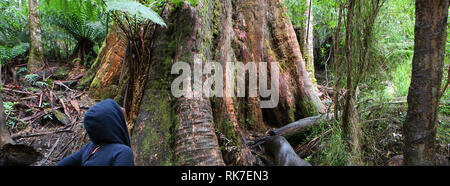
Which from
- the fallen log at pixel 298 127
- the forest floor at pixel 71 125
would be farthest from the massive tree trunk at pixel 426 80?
the fallen log at pixel 298 127

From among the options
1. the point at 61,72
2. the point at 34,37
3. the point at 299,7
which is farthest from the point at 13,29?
the point at 299,7

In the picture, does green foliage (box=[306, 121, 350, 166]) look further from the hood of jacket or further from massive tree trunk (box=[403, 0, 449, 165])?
the hood of jacket

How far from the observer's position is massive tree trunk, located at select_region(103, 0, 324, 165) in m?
2.35

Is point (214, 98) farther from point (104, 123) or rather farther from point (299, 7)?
point (299, 7)

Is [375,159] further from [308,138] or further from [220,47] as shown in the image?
[220,47]

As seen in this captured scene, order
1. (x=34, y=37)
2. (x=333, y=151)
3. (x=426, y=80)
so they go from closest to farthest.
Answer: (x=426, y=80) < (x=333, y=151) < (x=34, y=37)

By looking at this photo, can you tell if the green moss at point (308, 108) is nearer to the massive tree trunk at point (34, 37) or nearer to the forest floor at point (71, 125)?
the forest floor at point (71, 125)

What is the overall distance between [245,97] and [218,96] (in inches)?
39.6

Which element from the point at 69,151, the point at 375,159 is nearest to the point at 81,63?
the point at 69,151

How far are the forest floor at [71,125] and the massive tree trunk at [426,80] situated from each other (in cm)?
59

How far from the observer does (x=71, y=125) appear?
397 cm

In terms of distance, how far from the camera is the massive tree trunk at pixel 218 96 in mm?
2346

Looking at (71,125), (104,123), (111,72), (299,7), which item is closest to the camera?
(104,123)
